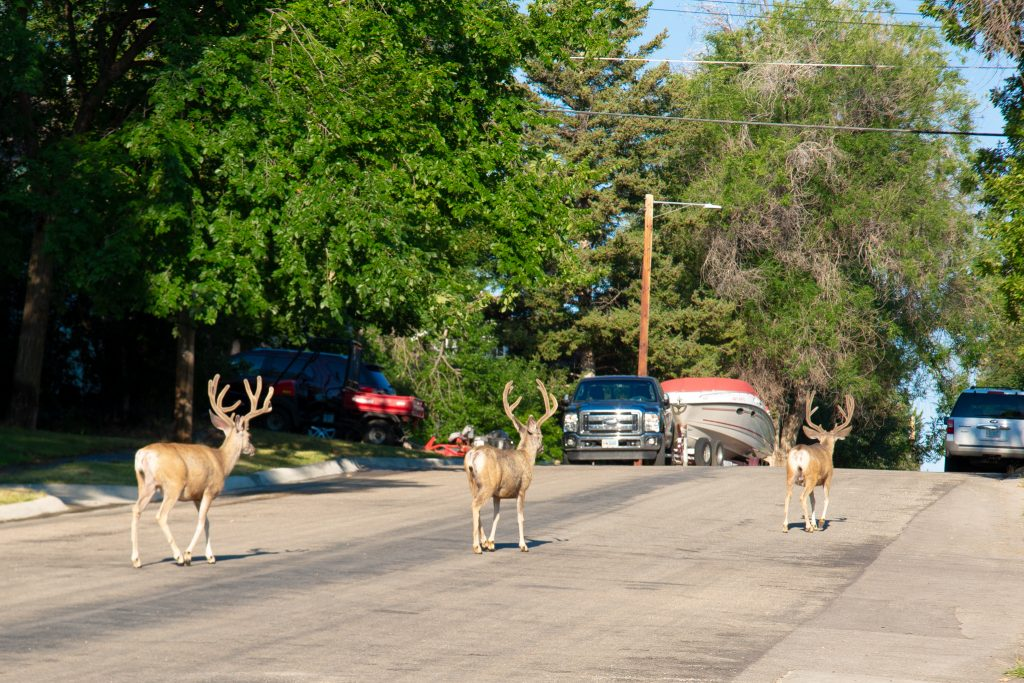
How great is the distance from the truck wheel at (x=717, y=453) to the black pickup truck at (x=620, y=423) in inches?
170

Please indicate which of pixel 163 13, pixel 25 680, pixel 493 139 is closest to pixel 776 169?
pixel 493 139

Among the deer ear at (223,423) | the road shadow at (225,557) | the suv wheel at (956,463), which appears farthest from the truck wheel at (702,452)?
the deer ear at (223,423)

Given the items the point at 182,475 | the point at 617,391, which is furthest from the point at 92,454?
the point at 617,391

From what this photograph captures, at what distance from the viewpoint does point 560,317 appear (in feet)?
191

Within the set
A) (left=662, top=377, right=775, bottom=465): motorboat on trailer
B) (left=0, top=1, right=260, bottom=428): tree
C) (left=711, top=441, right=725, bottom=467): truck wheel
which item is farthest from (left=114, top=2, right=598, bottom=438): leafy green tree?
(left=711, top=441, right=725, bottom=467): truck wheel

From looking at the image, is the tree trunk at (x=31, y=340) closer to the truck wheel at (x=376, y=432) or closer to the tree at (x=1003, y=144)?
the truck wheel at (x=376, y=432)

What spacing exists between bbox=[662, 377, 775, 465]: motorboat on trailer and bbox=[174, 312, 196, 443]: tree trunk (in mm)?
14423

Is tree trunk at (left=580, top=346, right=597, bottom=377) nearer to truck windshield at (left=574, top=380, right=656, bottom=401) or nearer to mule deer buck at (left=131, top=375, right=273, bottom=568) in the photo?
truck windshield at (left=574, top=380, right=656, bottom=401)

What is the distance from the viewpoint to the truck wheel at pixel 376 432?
36841 millimetres

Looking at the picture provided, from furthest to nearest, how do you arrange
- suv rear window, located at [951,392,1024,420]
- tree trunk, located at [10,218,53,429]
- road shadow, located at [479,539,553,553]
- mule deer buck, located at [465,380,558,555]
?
1. suv rear window, located at [951,392,1024,420]
2. tree trunk, located at [10,218,53,429]
3. road shadow, located at [479,539,553,553]
4. mule deer buck, located at [465,380,558,555]

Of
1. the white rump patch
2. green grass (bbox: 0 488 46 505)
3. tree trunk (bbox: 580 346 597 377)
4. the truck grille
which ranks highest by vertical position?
tree trunk (bbox: 580 346 597 377)

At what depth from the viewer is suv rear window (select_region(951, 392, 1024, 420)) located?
34062 millimetres

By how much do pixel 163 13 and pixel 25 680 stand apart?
56.6 ft

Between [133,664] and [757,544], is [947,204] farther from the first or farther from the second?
[133,664]
